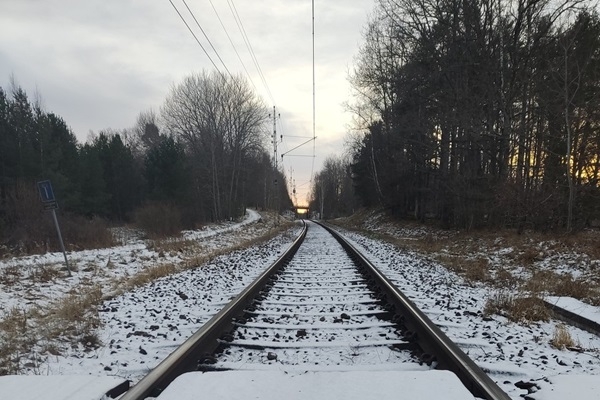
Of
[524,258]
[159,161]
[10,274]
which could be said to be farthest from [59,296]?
[159,161]

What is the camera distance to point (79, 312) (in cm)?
619

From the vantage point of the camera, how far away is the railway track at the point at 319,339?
3.62m

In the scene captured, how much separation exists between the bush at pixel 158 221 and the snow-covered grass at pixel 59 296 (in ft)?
37.0

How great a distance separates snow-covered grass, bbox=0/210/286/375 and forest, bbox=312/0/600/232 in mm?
12346

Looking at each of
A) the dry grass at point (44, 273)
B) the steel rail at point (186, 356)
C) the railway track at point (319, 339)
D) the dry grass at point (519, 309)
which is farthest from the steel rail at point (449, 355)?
the dry grass at point (44, 273)

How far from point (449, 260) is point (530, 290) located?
5079 millimetres

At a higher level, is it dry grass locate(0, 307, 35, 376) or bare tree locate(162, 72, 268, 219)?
bare tree locate(162, 72, 268, 219)

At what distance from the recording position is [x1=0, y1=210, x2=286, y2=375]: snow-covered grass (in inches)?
181

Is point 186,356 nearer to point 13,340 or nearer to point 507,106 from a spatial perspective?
point 13,340

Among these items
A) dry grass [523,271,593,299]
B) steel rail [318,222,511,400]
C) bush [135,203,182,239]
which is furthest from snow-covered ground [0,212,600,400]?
bush [135,203,182,239]

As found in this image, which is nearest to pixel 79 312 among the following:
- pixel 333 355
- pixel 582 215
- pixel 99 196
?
pixel 333 355

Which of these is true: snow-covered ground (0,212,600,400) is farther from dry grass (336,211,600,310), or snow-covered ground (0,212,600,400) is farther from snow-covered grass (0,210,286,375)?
dry grass (336,211,600,310)

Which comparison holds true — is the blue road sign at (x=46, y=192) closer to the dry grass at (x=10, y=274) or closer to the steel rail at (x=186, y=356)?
the dry grass at (x=10, y=274)

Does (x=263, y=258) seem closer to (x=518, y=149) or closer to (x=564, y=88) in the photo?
(x=564, y=88)
